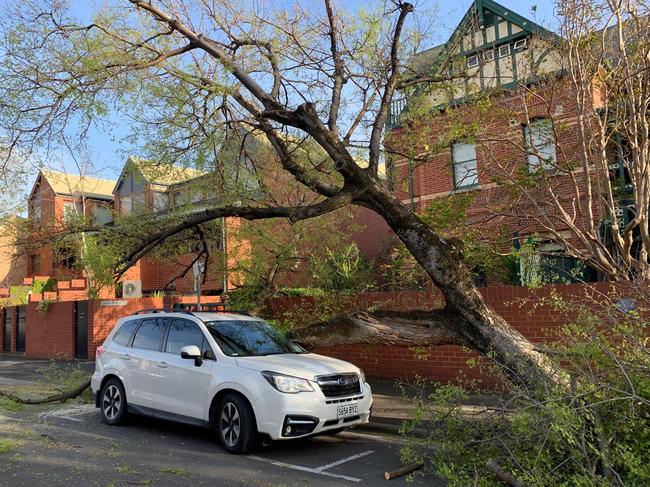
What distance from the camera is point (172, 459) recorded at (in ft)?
20.6

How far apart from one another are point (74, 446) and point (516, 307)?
23.4ft

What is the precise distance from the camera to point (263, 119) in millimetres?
9797

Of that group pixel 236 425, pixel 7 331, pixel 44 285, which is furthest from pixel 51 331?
pixel 236 425

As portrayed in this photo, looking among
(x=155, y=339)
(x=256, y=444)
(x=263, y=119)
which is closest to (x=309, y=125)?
(x=263, y=119)

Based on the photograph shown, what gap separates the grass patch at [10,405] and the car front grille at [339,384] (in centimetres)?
610

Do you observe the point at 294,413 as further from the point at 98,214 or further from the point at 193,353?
the point at 98,214

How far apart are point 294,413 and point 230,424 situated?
2.91 feet

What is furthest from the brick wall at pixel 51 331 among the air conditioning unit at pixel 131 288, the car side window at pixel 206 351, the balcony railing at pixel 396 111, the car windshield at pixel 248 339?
the car side window at pixel 206 351

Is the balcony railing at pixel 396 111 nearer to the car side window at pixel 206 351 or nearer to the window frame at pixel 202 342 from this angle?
the window frame at pixel 202 342

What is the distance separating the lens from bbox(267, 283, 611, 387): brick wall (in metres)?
9.44

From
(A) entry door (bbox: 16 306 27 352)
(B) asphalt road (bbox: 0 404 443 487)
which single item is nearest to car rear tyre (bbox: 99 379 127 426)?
(B) asphalt road (bbox: 0 404 443 487)

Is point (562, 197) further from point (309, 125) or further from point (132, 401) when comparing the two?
point (132, 401)

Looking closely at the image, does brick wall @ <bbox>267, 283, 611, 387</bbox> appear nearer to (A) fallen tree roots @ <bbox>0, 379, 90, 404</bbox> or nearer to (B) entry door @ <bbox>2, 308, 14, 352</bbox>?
(A) fallen tree roots @ <bbox>0, 379, 90, 404</bbox>

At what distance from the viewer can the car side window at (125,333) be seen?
8498 millimetres
